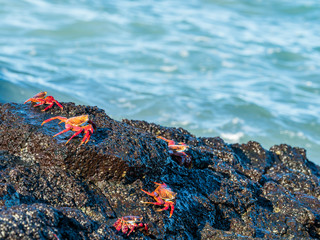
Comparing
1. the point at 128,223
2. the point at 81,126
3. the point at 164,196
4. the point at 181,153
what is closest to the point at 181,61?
the point at 181,153

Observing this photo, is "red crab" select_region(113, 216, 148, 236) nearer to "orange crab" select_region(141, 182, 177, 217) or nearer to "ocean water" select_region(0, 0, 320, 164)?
"orange crab" select_region(141, 182, 177, 217)

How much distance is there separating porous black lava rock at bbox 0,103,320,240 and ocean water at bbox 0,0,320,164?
531cm

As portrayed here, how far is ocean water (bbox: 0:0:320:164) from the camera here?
11.4m

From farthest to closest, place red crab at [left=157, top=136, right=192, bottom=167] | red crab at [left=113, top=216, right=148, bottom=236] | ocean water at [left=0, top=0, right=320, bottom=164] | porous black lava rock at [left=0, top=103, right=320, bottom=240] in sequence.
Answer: ocean water at [left=0, top=0, right=320, bottom=164] < red crab at [left=157, top=136, right=192, bottom=167] < red crab at [left=113, top=216, right=148, bottom=236] < porous black lava rock at [left=0, top=103, right=320, bottom=240]

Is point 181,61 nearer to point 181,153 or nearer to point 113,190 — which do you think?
point 181,153

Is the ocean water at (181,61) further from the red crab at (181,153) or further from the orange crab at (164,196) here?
the orange crab at (164,196)

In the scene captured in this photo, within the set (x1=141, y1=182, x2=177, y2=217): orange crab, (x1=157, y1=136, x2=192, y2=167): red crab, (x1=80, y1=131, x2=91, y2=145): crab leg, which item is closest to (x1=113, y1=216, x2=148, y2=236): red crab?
(x1=141, y1=182, x2=177, y2=217): orange crab

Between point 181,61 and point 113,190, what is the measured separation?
12.9m

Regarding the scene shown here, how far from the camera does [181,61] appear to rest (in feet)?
52.4

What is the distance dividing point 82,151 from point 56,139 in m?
0.25

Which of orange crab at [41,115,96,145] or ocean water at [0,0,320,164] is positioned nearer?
orange crab at [41,115,96,145]

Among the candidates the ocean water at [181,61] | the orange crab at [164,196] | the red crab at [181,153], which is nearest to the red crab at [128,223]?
the orange crab at [164,196]

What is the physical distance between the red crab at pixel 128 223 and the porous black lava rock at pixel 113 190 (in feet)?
0.15

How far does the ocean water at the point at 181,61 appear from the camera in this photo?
11.4 m
